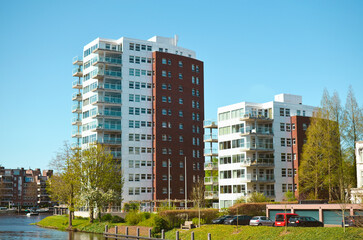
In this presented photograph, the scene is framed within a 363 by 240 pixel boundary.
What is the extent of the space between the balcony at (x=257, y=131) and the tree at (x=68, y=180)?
30669 millimetres

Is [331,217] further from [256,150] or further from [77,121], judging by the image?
[77,121]

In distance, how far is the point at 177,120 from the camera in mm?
107125

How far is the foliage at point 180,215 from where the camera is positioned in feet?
201

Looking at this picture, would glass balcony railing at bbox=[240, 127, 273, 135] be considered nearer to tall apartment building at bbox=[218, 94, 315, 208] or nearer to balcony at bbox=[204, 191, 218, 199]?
tall apartment building at bbox=[218, 94, 315, 208]

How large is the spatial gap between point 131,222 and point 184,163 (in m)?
42.9

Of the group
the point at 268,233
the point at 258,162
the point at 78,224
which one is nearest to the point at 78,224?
the point at 78,224

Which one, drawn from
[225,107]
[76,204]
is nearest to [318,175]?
[225,107]

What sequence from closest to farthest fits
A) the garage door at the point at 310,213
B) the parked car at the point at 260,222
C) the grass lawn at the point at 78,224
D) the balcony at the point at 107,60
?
the parked car at the point at 260,222, the garage door at the point at 310,213, the grass lawn at the point at 78,224, the balcony at the point at 107,60

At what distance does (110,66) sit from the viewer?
10219 cm

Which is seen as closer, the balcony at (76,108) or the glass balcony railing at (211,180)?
the glass balcony railing at (211,180)

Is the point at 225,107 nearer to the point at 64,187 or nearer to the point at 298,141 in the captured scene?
the point at 298,141

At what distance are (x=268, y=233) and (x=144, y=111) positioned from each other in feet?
205

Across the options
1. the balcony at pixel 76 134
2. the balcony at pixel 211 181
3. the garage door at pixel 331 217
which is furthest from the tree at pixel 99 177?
the garage door at pixel 331 217

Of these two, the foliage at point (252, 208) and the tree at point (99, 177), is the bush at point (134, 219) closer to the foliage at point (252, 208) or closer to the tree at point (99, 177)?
the tree at point (99, 177)
